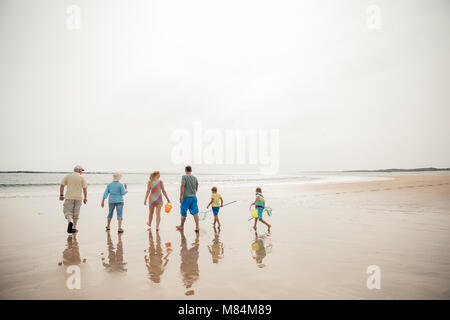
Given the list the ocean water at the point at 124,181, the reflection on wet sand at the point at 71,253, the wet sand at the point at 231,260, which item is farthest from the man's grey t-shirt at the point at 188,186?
the ocean water at the point at 124,181

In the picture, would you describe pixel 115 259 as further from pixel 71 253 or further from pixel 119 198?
pixel 119 198

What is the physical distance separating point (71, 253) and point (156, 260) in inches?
94.0

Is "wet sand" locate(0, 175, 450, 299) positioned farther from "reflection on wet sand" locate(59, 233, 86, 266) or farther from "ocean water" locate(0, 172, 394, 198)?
"ocean water" locate(0, 172, 394, 198)

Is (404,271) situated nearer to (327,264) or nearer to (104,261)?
(327,264)

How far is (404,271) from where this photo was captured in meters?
4.99

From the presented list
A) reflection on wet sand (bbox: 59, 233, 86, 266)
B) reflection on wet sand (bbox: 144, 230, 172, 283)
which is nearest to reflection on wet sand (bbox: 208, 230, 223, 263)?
reflection on wet sand (bbox: 144, 230, 172, 283)

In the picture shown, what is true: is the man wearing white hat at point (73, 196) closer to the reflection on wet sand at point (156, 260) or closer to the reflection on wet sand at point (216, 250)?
the reflection on wet sand at point (156, 260)

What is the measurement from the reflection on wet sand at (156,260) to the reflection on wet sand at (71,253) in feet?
5.06

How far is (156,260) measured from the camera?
5.79m

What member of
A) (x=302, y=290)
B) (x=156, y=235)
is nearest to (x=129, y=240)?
(x=156, y=235)
